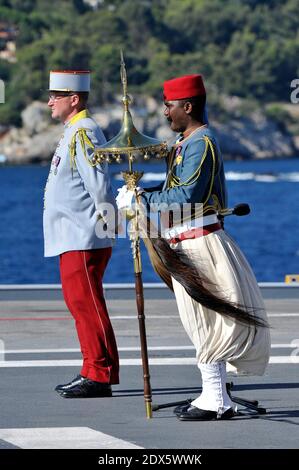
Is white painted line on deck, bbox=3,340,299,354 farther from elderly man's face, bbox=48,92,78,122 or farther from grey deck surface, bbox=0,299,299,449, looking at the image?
elderly man's face, bbox=48,92,78,122

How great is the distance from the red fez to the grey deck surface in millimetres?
1699

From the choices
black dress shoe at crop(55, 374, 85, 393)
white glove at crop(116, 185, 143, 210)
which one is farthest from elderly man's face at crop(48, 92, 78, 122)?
black dress shoe at crop(55, 374, 85, 393)

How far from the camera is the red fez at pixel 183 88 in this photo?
795 centimetres

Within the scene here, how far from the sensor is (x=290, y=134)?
155125 millimetres

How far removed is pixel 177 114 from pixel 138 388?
190cm

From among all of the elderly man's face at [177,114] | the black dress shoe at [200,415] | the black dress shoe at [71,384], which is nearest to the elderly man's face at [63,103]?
the elderly man's face at [177,114]

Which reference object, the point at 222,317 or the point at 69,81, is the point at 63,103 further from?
the point at 222,317

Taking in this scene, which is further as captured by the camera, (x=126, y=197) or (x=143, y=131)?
(x=143, y=131)

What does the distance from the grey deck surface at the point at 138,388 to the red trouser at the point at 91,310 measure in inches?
7.8

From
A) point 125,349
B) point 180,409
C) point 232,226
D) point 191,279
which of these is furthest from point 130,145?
point 232,226

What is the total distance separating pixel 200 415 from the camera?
791 centimetres

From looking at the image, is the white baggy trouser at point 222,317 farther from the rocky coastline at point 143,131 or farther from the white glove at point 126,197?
the rocky coastline at point 143,131

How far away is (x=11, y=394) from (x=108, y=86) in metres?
127

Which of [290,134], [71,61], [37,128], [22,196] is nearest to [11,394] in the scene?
[22,196]
